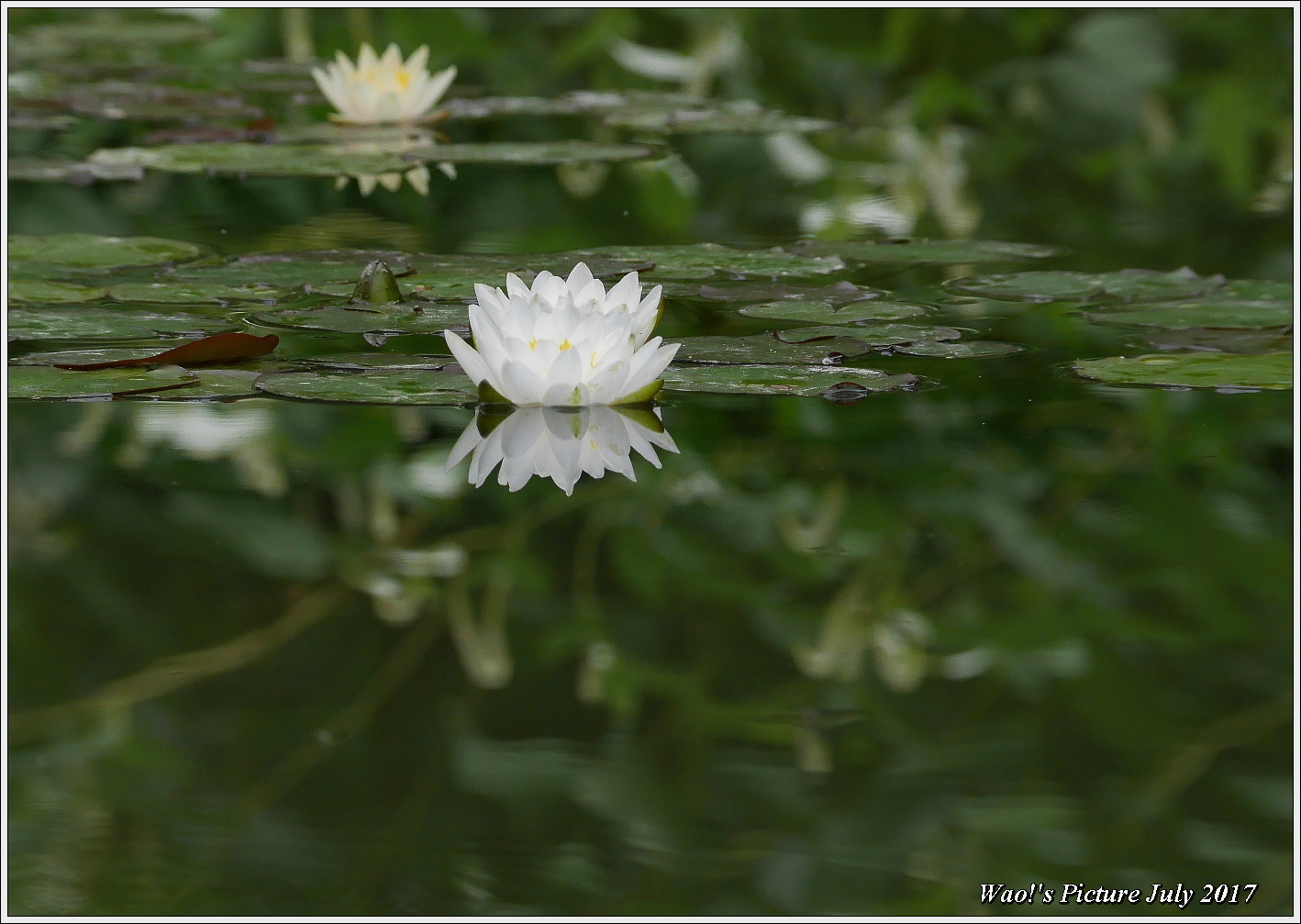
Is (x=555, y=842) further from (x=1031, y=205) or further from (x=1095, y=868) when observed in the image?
(x=1031, y=205)

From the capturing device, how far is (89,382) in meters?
2.08

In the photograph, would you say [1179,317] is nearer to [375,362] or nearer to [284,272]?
[375,362]

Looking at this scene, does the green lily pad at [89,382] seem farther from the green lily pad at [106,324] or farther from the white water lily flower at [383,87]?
the white water lily flower at [383,87]

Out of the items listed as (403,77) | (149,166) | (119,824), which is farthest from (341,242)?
(119,824)

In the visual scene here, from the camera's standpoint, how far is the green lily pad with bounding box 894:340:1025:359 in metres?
2.28

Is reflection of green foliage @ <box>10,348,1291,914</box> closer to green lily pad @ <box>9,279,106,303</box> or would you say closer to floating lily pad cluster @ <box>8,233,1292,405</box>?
floating lily pad cluster @ <box>8,233,1292,405</box>

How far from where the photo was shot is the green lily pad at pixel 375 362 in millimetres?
2141

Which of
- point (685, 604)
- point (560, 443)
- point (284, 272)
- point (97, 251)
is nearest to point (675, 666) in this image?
point (685, 604)

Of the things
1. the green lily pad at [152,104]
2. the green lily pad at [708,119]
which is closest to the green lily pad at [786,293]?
the green lily pad at [708,119]

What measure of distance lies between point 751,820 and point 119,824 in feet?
1.39

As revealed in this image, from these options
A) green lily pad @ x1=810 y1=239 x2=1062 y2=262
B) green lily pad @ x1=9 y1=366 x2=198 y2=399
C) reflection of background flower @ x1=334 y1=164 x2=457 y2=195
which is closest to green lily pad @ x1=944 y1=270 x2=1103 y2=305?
green lily pad @ x1=810 y1=239 x2=1062 y2=262

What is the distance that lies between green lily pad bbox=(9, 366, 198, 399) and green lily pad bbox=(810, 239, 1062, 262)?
1.30m

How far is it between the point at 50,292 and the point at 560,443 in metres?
1.06

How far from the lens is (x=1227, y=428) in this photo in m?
2.04
